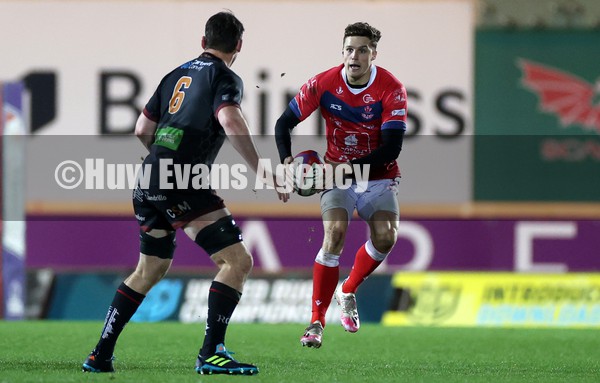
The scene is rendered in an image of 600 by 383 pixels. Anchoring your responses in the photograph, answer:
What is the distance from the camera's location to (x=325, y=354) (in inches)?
326

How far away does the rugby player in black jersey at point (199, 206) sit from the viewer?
6312mm

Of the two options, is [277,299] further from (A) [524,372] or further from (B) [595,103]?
(A) [524,372]

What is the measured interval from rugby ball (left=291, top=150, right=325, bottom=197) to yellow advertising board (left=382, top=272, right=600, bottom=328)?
5330mm

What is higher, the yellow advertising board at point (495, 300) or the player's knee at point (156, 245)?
Result: the player's knee at point (156, 245)

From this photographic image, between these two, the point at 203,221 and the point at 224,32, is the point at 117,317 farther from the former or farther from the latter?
the point at 224,32

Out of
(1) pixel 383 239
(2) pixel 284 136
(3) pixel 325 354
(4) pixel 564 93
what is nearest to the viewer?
(2) pixel 284 136

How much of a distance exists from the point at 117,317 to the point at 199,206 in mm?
759

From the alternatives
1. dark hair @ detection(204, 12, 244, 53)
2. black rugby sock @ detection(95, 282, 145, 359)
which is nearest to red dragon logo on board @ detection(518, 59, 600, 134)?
dark hair @ detection(204, 12, 244, 53)

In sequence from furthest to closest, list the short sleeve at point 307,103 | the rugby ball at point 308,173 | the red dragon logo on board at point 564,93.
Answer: the red dragon logo on board at point 564,93 < the short sleeve at point 307,103 < the rugby ball at point 308,173

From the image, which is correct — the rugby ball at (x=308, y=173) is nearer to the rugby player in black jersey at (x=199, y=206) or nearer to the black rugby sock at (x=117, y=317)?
the rugby player in black jersey at (x=199, y=206)

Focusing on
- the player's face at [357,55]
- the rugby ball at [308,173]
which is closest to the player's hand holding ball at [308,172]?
the rugby ball at [308,173]

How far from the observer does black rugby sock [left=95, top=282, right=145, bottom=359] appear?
6.45m

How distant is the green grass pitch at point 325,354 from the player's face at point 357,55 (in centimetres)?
183

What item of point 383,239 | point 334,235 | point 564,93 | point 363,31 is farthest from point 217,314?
point 564,93
